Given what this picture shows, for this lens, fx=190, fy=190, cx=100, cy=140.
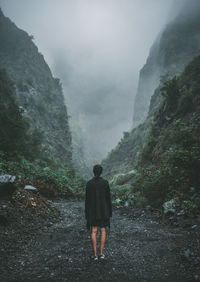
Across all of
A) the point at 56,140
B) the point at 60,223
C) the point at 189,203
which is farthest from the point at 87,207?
the point at 56,140

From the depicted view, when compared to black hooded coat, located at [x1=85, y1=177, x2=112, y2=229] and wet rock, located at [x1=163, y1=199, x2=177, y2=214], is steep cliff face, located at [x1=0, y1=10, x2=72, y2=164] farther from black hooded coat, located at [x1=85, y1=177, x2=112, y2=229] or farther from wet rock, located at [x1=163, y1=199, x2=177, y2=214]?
black hooded coat, located at [x1=85, y1=177, x2=112, y2=229]

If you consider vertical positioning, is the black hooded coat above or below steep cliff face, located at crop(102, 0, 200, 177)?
Result: below

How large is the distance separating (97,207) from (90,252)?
1.19 meters

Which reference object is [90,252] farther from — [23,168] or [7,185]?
[23,168]

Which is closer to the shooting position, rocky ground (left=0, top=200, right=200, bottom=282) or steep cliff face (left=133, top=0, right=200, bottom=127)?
rocky ground (left=0, top=200, right=200, bottom=282)

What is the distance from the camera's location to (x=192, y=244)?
4430mm

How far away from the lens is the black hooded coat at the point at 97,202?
413cm

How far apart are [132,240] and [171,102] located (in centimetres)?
1559

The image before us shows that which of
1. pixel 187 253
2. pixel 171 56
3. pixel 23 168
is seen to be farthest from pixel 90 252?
pixel 171 56

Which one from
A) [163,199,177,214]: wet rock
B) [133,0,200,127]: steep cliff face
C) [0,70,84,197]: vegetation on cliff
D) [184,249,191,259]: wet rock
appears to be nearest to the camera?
[184,249,191,259]: wet rock

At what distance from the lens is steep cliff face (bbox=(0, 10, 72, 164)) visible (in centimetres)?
4706

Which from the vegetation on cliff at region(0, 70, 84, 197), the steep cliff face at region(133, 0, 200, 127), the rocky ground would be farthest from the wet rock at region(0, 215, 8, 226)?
the steep cliff face at region(133, 0, 200, 127)

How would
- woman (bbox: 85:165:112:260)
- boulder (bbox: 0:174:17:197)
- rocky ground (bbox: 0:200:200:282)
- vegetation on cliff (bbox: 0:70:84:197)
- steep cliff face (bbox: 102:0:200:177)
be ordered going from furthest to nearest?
steep cliff face (bbox: 102:0:200:177) < vegetation on cliff (bbox: 0:70:84:197) < boulder (bbox: 0:174:17:197) < woman (bbox: 85:165:112:260) < rocky ground (bbox: 0:200:200:282)

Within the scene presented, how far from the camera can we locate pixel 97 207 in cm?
414
